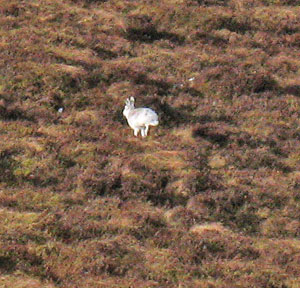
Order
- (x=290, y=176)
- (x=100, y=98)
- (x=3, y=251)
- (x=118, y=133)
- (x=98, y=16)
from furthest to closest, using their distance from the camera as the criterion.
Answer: (x=98, y=16), (x=100, y=98), (x=118, y=133), (x=290, y=176), (x=3, y=251)

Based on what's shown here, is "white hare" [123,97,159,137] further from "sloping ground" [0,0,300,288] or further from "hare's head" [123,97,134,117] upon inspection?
"sloping ground" [0,0,300,288]

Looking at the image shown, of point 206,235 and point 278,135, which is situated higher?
point 278,135

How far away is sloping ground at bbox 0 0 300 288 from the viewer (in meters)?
11.8

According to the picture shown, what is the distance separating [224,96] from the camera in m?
18.9

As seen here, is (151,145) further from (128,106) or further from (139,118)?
(128,106)

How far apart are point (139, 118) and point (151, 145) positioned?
3.21 feet

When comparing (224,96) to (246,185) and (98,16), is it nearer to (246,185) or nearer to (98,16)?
(246,185)

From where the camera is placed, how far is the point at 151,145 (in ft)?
52.4

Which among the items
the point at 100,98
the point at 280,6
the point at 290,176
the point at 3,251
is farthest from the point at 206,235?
the point at 280,6

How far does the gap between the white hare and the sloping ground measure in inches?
15.2

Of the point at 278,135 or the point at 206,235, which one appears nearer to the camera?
the point at 206,235

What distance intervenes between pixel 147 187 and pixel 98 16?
12001 mm

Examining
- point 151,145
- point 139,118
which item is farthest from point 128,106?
point 151,145

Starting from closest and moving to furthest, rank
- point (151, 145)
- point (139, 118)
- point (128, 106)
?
point (139, 118), point (151, 145), point (128, 106)
